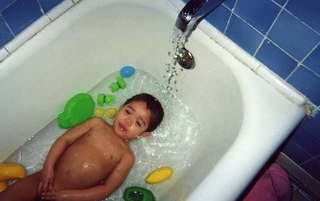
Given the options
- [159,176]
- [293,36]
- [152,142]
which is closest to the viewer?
[293,36]

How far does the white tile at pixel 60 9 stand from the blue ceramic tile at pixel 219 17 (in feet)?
1.62

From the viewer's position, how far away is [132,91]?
149 centimetres

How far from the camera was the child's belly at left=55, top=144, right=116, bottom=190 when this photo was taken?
116 centimetres

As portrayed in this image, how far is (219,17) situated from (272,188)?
0.78 metres

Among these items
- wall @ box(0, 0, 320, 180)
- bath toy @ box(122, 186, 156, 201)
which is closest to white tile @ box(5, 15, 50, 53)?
wall @ box(0, 0, 320, 180)

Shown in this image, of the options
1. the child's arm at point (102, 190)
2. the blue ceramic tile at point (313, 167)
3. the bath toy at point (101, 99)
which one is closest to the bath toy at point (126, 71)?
the bath toy at point (101, 99)

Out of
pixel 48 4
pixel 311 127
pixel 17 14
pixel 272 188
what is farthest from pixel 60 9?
pixel 272 188

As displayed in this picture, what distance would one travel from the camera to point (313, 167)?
130cm

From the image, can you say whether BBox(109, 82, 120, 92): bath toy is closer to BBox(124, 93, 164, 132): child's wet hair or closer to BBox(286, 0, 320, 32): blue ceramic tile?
BBox(124, 93, 164, 132): child's wet hair

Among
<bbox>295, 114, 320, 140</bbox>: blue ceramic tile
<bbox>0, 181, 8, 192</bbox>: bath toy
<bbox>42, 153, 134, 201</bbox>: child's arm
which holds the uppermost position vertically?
<bbox>295, 114, 320, 140</bbox>: blue ceramic tile

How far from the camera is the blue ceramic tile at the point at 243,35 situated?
1.05 m

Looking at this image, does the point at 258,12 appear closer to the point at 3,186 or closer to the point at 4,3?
the point at 4,3

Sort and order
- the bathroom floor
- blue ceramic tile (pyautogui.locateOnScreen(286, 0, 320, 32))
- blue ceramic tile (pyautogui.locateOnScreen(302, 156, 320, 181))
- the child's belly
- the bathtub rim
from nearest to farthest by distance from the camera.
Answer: blue ceramic tile (pyautogui.locateOnScreen(286, 0, 320, 32)) < the bathtub rim < the child's belly < blue ceramic tile (pyautogui.locateOnScreen(302, 156, 320, 181)) < the bathroom floor

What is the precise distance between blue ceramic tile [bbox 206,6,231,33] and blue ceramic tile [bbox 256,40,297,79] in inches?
6.1
